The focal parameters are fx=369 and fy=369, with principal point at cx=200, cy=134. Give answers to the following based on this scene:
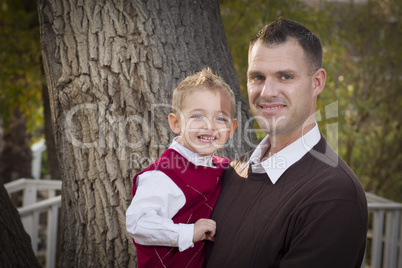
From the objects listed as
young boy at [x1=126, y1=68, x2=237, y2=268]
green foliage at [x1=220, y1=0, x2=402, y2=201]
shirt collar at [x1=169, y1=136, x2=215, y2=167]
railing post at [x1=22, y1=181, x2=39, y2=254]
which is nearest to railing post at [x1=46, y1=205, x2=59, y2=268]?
railing post at [x1=22, y1=181, x2=39, y2=254]

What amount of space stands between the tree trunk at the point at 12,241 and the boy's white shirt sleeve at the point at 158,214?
755 millimetres

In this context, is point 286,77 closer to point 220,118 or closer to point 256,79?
point 256,79

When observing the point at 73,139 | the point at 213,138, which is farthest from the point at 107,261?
the point at 213,138

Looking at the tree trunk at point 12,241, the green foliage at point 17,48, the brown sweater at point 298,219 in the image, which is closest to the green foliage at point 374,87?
the green foliage at point 17,48

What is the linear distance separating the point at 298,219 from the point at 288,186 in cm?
18

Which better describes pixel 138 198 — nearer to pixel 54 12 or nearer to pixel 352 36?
pixel 54 12

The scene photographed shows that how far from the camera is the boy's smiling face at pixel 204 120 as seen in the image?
195 centimetres

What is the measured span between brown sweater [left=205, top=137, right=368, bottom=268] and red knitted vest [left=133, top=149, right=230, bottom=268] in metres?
0.10

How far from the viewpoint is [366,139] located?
7738 millimetres

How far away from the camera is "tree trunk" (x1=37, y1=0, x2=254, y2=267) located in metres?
2.22

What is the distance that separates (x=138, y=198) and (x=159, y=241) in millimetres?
226

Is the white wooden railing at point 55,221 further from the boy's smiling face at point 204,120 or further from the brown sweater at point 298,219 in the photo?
the brown sweater at point 298,219

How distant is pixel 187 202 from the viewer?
1.84 metres

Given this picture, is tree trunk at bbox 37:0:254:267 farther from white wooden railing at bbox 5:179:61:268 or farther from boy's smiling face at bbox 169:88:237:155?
white wooden railing at bbox 5:179:61:268
